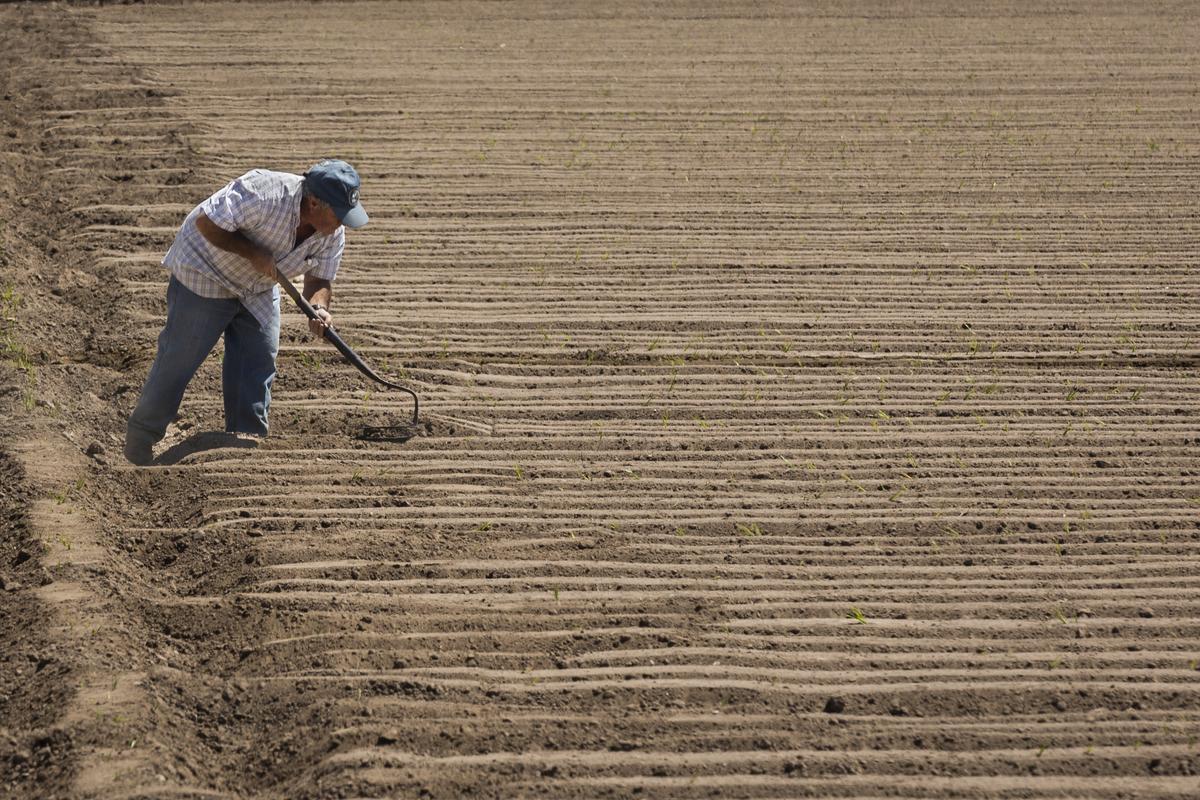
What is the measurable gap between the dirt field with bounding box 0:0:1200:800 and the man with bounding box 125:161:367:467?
0.27 metres

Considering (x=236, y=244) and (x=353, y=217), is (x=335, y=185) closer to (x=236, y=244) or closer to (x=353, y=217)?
(x=353, y=217)

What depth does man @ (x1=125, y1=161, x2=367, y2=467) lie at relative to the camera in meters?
5.95

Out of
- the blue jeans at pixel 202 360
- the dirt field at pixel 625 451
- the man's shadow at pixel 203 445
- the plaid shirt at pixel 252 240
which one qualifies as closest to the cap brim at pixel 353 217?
the plaid shirt at pixel 252 240

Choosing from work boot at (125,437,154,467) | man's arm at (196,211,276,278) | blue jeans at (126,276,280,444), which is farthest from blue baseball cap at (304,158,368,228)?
work boot at (125,437,154,467)

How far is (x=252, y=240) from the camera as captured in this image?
611 cm

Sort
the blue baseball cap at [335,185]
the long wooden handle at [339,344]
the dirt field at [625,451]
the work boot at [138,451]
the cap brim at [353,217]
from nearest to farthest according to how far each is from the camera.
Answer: the dirt field at [625,451] → the blue baseball cap at [335,185] → the cap brim at [353,217] → the long wooden handle at [339,344] → the work boot at [138,451]

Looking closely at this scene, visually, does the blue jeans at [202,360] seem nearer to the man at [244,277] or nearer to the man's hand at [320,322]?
the man at [244,277]

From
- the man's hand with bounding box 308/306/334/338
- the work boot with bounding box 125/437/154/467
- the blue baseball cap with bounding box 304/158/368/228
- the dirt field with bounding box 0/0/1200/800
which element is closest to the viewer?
the dirt field with bounding box 0/0/1200/800

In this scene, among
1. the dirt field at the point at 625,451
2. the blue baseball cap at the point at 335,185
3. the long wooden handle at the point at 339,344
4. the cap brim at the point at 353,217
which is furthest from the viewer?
the long wooden handle at the point at 339,344

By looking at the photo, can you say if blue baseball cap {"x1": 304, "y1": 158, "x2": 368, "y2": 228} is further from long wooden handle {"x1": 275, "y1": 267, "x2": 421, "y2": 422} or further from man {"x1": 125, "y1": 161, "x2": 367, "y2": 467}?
long wooden handle {"x1": 275, "y1": 267, "x2": 421, "y2": 422}

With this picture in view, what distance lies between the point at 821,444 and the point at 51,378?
162 inches

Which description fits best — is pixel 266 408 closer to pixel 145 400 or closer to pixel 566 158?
pixel 145 400

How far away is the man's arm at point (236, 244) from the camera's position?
19.5ft

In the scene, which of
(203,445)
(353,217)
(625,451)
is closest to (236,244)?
(353,217)
